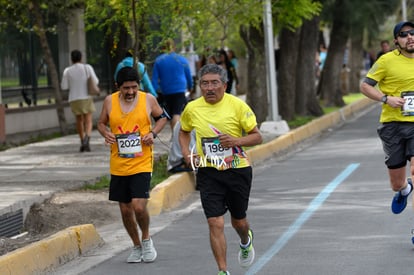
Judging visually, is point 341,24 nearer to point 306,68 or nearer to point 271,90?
point 306,68

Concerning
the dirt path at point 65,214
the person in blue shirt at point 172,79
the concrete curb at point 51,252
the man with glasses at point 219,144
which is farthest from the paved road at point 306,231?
the person in blue shirt at point 172,79

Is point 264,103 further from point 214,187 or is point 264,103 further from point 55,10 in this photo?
point 214,187

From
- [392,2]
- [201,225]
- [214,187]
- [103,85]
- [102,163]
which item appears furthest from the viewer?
[392,2]

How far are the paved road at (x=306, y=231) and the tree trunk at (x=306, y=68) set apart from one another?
39.6 ft

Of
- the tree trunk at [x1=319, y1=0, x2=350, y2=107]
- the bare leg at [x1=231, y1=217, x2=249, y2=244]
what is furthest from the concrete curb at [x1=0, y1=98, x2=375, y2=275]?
the tree trunk at [x1=319, y1=0, x2=350, y2=107]

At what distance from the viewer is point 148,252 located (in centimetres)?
991

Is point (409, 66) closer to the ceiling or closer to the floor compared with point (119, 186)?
closer to the ceiling

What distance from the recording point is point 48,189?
13.8m

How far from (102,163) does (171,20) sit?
2.49 metres

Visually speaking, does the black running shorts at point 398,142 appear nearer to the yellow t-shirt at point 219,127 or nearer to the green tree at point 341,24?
the yellow t-shirt at point 219,127

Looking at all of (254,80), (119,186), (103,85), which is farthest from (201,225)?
(103,85)

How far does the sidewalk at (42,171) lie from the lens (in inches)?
478

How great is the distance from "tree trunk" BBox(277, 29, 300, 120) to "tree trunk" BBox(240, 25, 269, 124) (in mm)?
1720

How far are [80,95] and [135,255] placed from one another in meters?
9.59
